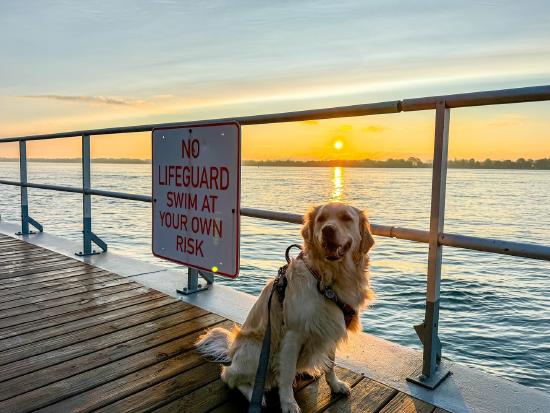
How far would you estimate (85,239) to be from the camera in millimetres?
4895

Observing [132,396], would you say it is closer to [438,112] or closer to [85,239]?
[438,112]

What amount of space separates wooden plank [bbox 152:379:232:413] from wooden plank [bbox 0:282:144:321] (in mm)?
1737

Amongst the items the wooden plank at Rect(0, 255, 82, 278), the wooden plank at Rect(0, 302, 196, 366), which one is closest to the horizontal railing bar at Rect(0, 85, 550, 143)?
the wooden plank at Rect(0, 302, 196, 366)

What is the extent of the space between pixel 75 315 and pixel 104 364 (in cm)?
88

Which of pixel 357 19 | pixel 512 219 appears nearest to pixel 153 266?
pixel 357 19

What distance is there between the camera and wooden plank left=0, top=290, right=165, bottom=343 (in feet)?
9.19

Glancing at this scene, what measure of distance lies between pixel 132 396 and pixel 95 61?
13.2 m

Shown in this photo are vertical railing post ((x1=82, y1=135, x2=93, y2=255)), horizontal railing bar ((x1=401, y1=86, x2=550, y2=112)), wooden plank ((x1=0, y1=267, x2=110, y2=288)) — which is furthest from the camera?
vertical railing post ((x1=82, y1=135, x2=93, y2=255))

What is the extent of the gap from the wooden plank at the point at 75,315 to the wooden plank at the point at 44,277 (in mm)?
878

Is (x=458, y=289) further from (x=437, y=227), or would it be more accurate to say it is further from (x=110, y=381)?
(x=110, y=381)

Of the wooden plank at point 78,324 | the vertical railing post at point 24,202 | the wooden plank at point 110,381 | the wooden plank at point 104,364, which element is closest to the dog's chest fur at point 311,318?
the wooden plank at point 110,381

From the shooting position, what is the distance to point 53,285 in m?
3.80

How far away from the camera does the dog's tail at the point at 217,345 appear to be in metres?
2.42

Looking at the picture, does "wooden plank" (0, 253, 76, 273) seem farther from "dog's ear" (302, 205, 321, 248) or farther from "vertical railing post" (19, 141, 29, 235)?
"dog's ear" (302, 205, 321, 248)
